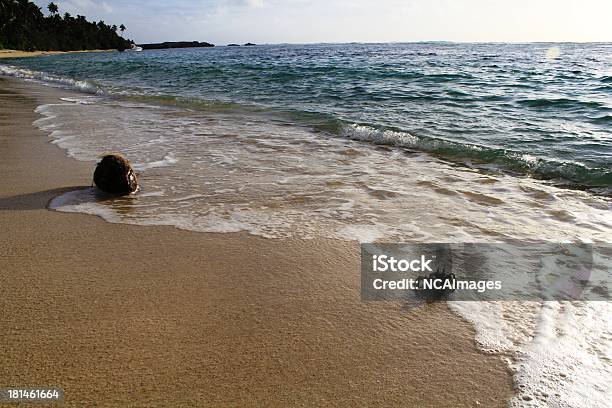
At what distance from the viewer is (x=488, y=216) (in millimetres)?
3934

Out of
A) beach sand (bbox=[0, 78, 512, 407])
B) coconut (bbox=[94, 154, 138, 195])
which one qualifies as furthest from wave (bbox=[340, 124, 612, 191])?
coconut (bbox=[94, 154, 138, 195])

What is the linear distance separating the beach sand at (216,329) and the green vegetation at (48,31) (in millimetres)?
82412

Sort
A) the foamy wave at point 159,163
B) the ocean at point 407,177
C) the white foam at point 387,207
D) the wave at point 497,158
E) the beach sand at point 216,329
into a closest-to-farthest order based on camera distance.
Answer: the beach sand at point 216,329
the white foam at point 387,207
the ocean at point 407,177
the wave at point 497,158
the foamy wave at point 159,163

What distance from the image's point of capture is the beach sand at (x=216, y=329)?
1.86 meters

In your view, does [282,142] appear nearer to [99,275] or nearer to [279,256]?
[279,256]

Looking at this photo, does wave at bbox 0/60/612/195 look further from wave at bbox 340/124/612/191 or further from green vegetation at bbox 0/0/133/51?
green vegetation at bbox 0/0/133/51

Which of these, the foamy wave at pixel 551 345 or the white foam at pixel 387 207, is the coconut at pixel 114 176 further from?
the foamy wave at pixel 551 345

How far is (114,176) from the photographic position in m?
4.29

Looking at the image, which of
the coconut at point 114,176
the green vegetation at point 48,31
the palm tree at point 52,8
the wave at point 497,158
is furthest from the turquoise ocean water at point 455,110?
the palm tree at point 52,8

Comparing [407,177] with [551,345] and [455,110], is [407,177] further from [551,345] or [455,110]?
[455,110]

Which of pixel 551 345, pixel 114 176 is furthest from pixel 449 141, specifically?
pixel 551 345

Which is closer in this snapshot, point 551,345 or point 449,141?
point 551,345

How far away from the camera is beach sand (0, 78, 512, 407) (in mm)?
1863

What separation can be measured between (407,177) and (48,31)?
111894mm
